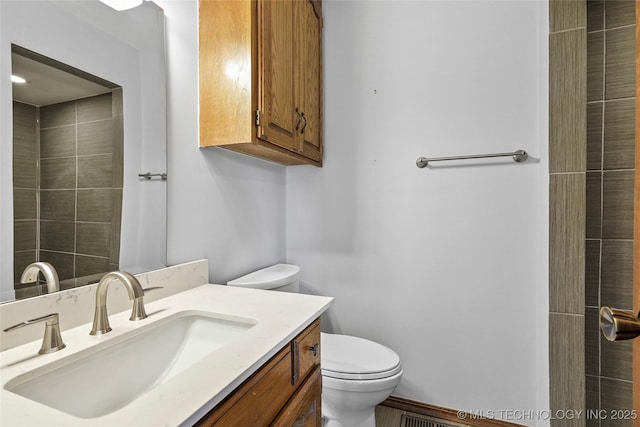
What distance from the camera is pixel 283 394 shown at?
75 cm

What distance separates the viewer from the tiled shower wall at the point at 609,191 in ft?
4.28

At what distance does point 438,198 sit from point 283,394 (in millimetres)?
1215

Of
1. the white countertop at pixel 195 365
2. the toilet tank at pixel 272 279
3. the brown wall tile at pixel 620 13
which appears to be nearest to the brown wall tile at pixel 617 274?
the brown wall tile at pixel 620 13

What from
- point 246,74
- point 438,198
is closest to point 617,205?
point 438,198

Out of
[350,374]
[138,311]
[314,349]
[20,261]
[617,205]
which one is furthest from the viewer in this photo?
[617,205]

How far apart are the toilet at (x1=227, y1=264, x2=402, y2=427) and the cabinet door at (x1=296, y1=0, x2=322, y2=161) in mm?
683

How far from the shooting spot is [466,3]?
1536 millimetres

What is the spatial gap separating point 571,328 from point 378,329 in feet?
2.83

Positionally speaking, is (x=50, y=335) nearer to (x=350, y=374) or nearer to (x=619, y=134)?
(x=350, y=374)

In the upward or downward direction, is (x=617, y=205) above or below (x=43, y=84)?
below

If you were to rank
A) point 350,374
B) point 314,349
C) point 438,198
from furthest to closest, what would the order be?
point 438,198 < point 350,374 < point 314,349

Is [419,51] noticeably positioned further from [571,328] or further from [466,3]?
[571,328]

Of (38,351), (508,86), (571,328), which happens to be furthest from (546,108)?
(38,351)

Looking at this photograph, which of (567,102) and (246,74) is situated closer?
(246,74)
